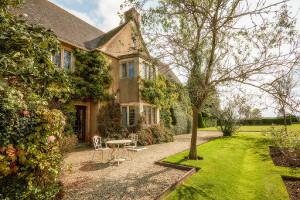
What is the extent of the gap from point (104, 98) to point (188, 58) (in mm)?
7497

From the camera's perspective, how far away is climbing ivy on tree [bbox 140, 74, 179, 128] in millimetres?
13070

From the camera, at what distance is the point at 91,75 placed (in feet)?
36.4

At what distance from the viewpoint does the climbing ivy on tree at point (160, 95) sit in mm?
13070

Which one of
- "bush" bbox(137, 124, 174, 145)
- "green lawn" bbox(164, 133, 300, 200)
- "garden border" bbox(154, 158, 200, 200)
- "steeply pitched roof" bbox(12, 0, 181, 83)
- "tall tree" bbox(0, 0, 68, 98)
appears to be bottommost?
"green lawn" bbox(164, 133, 300, 200)

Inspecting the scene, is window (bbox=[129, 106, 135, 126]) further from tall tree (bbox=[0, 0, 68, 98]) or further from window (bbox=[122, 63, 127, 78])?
tall tree (bbox=[0, 0, 68, 98])

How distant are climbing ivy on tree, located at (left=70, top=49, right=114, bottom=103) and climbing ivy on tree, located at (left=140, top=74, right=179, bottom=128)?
2.83 metres

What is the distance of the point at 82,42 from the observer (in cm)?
1211

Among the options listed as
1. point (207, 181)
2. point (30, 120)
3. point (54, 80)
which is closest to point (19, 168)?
point (30, 120)

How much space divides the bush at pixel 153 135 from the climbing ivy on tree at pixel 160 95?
2265 millimetres

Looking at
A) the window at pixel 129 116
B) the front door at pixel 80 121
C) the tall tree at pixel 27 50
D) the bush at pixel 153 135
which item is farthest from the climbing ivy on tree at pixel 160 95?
the tall tree at pixel 27 50

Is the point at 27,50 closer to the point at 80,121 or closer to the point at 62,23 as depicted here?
the point at 80,121

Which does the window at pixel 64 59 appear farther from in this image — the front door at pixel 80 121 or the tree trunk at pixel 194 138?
the tree trunk at pixel 194 138

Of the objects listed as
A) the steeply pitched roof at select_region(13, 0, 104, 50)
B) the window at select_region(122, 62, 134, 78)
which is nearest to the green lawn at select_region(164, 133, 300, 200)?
the window at select_region(122, 62, 134, 78)

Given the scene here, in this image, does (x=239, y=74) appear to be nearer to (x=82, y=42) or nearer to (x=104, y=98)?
(x=104, y=98)
